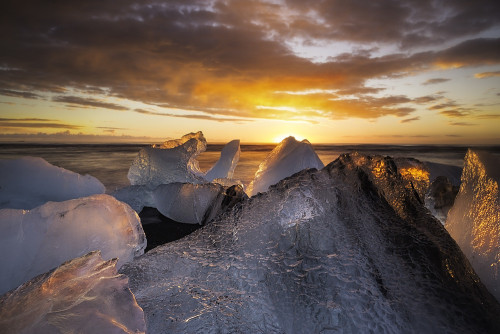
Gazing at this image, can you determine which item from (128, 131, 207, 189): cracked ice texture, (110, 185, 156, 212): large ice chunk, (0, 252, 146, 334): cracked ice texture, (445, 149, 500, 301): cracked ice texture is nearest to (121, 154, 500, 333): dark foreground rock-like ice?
(0, 252, 146, 334): cracked ice texture

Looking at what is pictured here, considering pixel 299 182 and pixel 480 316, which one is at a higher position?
pixel 299 182

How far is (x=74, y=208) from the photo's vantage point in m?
1.57

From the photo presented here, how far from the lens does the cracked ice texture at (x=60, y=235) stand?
1381 millimetres

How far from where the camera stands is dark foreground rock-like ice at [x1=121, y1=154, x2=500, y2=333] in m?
0.91

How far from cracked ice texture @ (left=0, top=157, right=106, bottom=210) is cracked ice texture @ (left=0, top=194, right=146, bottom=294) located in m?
1.12

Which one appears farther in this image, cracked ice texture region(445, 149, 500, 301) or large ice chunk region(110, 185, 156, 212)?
large ice chunk region(110, 185, 156, 212)

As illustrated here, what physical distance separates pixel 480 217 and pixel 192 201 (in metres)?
2.14

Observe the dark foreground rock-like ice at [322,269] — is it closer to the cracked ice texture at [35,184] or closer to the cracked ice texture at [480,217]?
the cracked ice texture at [480,217]

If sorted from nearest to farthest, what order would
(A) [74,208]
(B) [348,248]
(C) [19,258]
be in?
(B) [348,248]
(C) [19,258]
(A) [74,208]

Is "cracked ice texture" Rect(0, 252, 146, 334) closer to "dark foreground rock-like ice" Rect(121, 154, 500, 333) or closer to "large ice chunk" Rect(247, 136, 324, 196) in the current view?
"dark foreground rock-like ice" Rect(121, 154, 500, 333)

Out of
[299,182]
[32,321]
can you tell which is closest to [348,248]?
[299,182]

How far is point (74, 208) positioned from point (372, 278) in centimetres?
150

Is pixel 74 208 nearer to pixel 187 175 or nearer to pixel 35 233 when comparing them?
pixel 35 233

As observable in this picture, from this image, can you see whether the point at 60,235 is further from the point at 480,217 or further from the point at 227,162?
the point at 227,162
